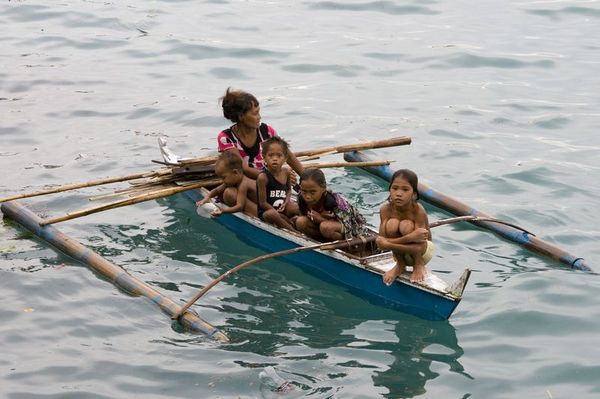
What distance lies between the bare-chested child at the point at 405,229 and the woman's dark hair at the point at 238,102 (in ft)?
6.22

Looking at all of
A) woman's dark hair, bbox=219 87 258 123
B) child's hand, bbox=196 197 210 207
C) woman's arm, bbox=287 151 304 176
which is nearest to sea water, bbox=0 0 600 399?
child's hand, bbox=196 197 210 207

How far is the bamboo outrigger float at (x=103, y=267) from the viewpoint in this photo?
26.5 feet

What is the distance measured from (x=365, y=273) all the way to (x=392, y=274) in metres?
0.33

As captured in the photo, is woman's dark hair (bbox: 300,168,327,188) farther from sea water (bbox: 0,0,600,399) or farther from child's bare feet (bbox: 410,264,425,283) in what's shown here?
child's bare feet (bbox: 410,264,425,283)

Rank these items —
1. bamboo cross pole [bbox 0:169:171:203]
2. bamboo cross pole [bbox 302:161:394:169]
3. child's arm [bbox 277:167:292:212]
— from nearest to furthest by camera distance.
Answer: child's arm [bbox 277:167:292:212]
bamboo cross pole [bbox 0:169:171:203]
bamboo cross pole [bbox 302:161:394:169]

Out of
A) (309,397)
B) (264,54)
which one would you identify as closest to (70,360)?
(309,397)

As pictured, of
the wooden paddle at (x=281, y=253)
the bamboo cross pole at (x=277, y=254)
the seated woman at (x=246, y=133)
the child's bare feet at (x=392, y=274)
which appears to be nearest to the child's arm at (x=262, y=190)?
the seated woman at (x=246, y=133)

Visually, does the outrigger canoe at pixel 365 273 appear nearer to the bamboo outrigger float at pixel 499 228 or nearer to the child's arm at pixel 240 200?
the child's arm at pixel 240 200

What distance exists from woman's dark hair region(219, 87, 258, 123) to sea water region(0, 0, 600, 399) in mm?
1081

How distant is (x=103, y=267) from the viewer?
29.6 feet

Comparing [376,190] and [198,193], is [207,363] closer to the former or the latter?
[198,193]

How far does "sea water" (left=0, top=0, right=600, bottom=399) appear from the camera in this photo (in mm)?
7797

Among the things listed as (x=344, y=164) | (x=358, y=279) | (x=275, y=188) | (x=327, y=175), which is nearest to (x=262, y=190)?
(x=275, y=188)

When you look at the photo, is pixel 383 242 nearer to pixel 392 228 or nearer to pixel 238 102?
pixel 392 228
